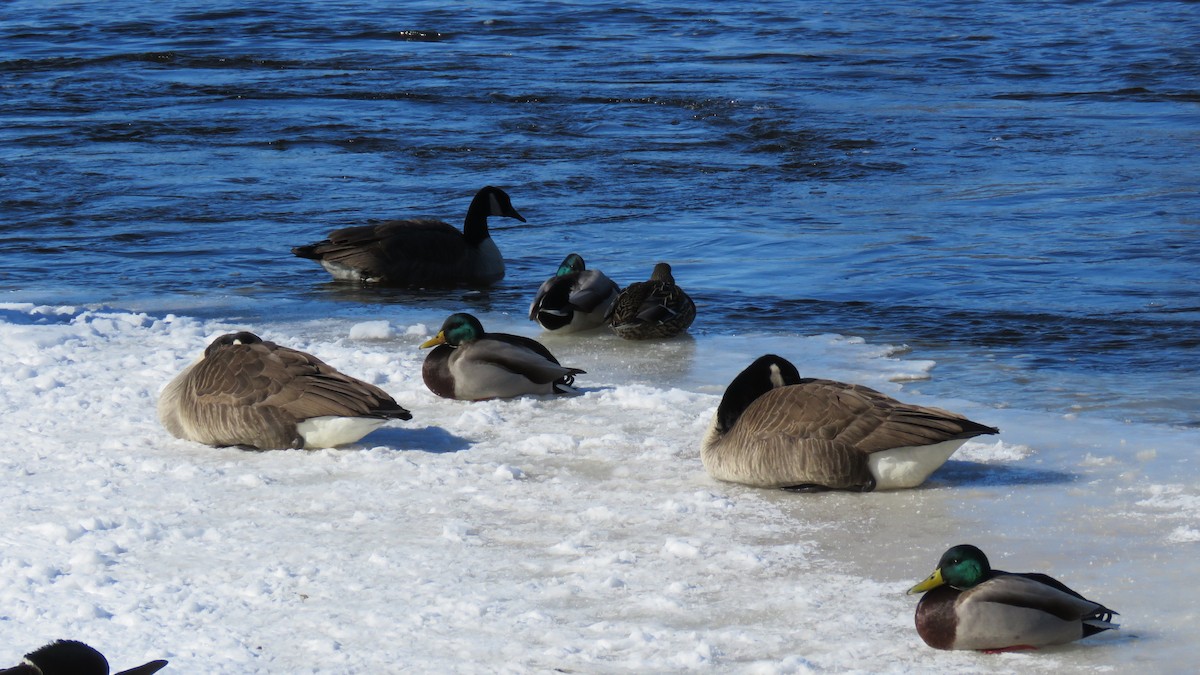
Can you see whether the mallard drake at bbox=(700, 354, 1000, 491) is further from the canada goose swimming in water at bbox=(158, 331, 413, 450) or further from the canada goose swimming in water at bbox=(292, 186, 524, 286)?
the canada goose swimming in water at bbox=(292, 186, 524, 286)

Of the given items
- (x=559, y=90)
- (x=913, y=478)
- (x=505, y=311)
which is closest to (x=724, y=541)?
A: (x=913, y=478)

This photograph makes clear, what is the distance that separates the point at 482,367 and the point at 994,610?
12.0 ft

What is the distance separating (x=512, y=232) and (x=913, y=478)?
321 inches

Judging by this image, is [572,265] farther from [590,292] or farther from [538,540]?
[538,540]

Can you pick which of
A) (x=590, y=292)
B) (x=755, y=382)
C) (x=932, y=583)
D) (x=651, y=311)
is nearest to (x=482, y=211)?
(x=590, y=292)

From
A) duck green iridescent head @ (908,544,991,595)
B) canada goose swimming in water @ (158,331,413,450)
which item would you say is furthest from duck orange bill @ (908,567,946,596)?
canada goose swimming in water @ (158,331,413,450)

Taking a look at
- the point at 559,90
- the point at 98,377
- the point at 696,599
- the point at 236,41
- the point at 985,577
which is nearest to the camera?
the point at 985,577

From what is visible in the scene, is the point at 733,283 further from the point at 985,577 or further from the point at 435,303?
the point at 985,577

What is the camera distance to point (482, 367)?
777 cm

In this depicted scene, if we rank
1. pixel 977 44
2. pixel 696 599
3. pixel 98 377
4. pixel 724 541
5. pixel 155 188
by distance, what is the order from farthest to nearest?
1. pixel 977 44
2. pixel 155 188
3. pixel 98 377
4. pixel 724 541
5. pixel 696 599

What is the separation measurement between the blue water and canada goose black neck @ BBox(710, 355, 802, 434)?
170 centimetres

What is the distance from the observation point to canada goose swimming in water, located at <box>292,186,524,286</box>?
1173 cm

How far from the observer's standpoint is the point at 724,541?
5.73 m

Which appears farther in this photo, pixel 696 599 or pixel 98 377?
pixel 98 377
